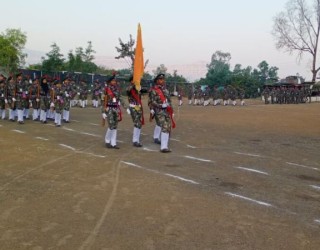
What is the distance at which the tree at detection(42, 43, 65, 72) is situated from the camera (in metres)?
36.9

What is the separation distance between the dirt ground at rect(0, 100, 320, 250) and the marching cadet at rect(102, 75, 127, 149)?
16.0 inches

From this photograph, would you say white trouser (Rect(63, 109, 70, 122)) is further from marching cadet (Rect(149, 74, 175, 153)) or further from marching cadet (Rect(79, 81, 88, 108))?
marching cadet (Rect(79, 81, 88, 108))

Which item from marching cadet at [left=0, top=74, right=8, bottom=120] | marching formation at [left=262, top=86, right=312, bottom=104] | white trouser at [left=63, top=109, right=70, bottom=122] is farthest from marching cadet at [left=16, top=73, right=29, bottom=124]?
marching formation at [left=262, top=86, right=312, bottom=104]

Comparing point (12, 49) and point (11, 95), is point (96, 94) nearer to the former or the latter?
point (11, 95)

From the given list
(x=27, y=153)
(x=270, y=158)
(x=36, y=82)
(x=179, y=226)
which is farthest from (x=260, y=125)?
(x=179, y=226)

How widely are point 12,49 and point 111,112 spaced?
1288 inches

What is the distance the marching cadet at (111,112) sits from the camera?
436 inches

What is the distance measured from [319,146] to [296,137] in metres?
1.80

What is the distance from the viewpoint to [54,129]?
47.7ft

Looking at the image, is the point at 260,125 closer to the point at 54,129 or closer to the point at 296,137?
the point at 296,137

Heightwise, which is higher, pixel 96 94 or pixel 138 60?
pixel 138 60

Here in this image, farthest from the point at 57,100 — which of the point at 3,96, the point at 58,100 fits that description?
the point at 3,96

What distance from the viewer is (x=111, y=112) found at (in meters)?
11.1

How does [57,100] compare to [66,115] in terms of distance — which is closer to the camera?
[57,100]
